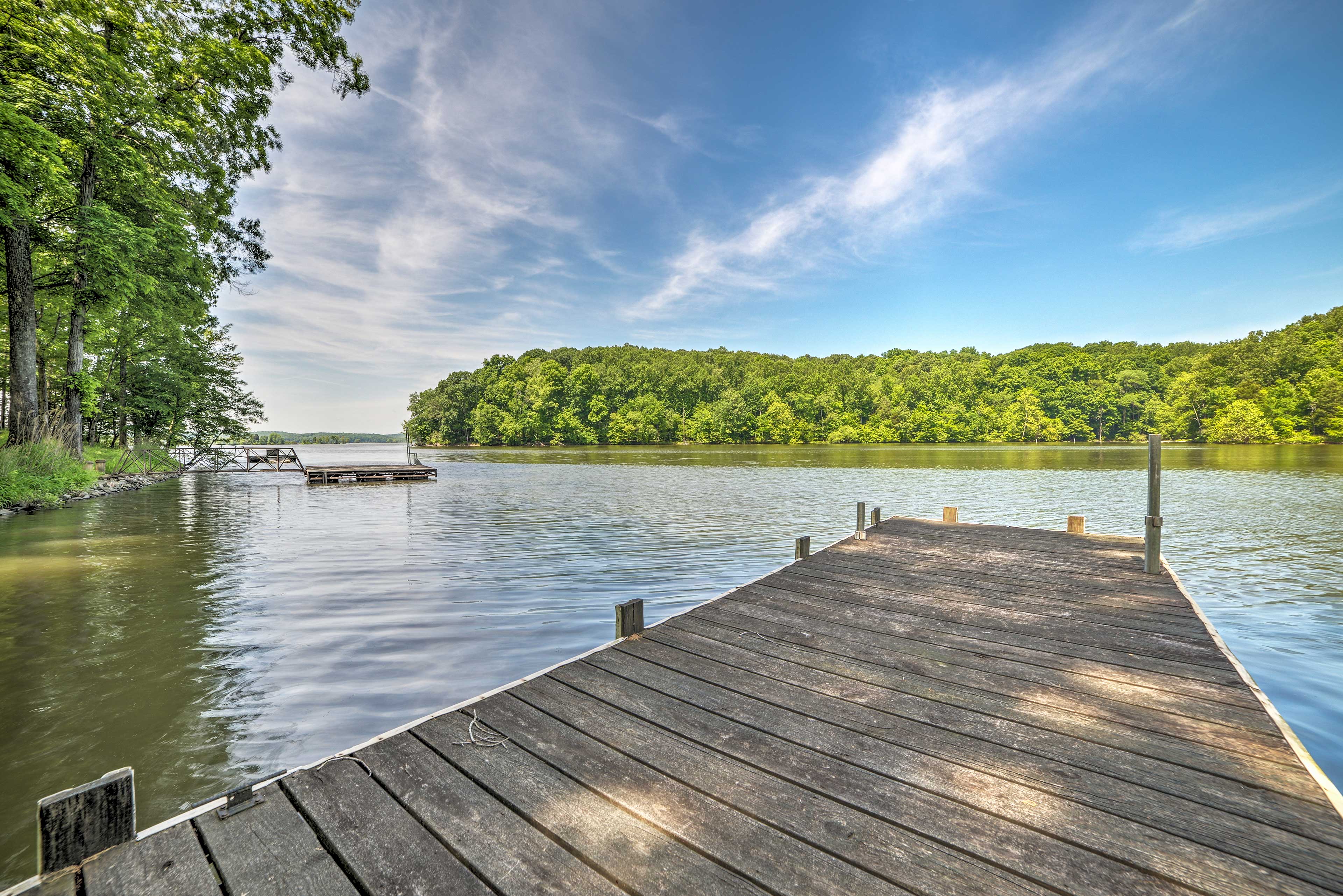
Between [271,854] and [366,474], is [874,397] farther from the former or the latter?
[271,854]

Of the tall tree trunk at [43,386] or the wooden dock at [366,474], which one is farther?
the wooden dock at [366,474]

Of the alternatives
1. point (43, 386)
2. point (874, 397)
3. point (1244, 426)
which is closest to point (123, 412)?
point (43, 386)

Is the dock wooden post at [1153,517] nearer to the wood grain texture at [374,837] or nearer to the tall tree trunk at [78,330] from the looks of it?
the wood grain texture at [374,837]

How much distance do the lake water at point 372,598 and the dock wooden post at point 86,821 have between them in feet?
4.48

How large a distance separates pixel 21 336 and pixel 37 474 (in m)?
3.86

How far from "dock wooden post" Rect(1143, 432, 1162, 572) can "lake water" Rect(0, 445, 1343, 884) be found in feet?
3.24

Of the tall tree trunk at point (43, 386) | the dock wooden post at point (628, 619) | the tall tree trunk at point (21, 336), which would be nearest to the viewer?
the dock wooden post at point (628, 619)

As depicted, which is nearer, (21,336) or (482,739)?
(482,739)

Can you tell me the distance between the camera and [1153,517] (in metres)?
5.81

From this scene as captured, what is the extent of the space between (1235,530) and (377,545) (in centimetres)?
1764

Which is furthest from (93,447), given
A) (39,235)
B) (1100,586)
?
(1100,586)

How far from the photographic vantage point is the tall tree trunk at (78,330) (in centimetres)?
1602

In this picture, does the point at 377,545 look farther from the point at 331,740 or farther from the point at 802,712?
the point at 802,712

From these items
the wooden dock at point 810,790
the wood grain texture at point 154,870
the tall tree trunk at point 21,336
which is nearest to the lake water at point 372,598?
the wood grain texture at point 154,870
